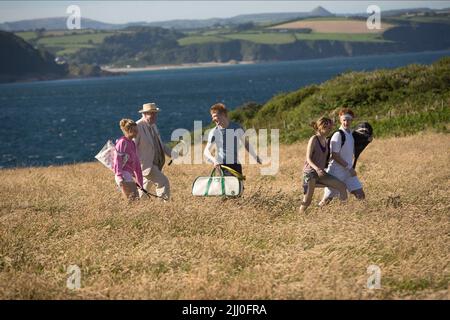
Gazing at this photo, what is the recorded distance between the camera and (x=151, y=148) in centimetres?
1228

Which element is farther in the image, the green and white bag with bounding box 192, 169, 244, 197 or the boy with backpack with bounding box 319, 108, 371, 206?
the boy with backpack with bounding box 319, 108, 371, 206

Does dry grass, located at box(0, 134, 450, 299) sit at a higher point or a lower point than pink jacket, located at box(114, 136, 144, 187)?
lower

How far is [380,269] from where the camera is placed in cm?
763

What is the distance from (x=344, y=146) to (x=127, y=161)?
3801 millimetres

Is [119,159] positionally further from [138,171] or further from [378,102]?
[378,102]

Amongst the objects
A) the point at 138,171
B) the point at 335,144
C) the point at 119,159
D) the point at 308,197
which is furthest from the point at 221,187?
the point at 335,144

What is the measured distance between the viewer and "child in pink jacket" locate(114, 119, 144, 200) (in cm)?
1179

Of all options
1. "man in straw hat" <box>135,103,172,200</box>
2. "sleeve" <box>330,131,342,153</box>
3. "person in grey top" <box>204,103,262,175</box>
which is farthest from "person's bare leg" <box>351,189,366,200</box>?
"man in straw hat" <box>135,103,172,200</box>

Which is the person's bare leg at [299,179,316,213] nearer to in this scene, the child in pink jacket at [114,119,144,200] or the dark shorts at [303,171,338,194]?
the dark shorts at [303,171,338,194]

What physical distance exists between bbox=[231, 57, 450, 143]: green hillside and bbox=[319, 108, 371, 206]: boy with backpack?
54.7 feet

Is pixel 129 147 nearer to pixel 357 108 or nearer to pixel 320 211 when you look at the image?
pixel 320 211

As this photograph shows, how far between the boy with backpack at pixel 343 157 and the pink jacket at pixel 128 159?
3302 mm

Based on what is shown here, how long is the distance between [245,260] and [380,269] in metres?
1.59

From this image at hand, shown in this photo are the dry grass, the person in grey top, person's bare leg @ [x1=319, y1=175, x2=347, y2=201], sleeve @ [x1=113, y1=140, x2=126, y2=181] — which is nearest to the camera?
the dry grass
